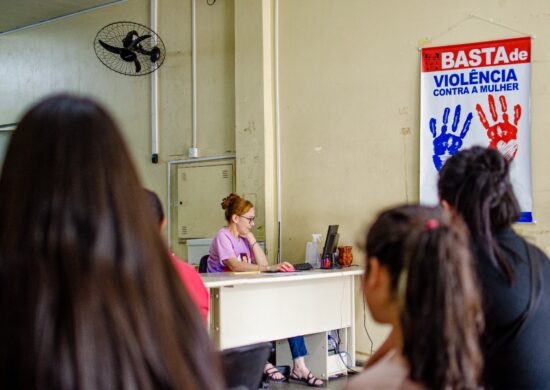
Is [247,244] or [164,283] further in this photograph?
[247,244]

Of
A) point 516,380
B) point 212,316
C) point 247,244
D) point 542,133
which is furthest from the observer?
point 247,244

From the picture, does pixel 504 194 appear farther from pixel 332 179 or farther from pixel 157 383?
pixel 332 179

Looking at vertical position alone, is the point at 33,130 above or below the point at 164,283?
above

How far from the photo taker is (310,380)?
15.8ft

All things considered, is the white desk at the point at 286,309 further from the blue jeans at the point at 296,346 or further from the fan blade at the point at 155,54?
the fan blade at the point at 155,54

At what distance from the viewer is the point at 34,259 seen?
70 centimetres

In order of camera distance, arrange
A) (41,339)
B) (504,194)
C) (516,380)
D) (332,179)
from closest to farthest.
Answer: (41,339)
(516,380)
(504,194)
(332,179)

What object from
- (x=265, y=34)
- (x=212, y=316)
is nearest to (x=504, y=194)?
(x=212, y=316)

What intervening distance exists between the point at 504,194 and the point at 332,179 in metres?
3.92

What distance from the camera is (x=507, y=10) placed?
192 inches

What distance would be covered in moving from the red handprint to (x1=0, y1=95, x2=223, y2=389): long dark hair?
4411 mm

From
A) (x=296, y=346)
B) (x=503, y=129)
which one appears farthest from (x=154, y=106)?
(x=503, y=129)

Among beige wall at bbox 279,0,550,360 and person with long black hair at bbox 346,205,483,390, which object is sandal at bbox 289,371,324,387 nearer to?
beige wall at bbox 279,0,550,360

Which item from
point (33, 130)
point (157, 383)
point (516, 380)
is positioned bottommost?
point (516, 380)
